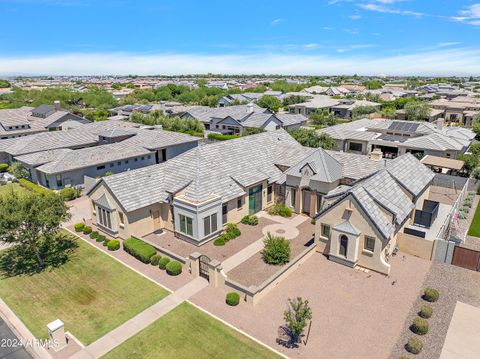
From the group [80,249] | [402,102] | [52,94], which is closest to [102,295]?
[80,249]

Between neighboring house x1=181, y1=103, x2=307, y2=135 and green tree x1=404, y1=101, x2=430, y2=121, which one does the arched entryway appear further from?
green tree x1=404, y1=101, x2=430, y2=121

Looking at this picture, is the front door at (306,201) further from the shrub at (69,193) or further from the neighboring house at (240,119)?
the neighboring house at (240,119)

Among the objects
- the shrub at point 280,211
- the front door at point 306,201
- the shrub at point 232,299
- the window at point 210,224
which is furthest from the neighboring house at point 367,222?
the shrub at point 232,299

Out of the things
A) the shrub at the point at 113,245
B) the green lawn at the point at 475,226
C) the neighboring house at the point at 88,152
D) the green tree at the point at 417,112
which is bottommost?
the green lawn at the point at 475,226

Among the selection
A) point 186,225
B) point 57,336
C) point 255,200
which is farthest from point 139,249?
point 255,200

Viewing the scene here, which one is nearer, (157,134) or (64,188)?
(64,188)

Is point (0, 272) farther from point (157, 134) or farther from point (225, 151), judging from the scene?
point (157, 134)

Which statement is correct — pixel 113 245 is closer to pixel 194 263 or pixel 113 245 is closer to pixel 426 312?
pixel 194 263
